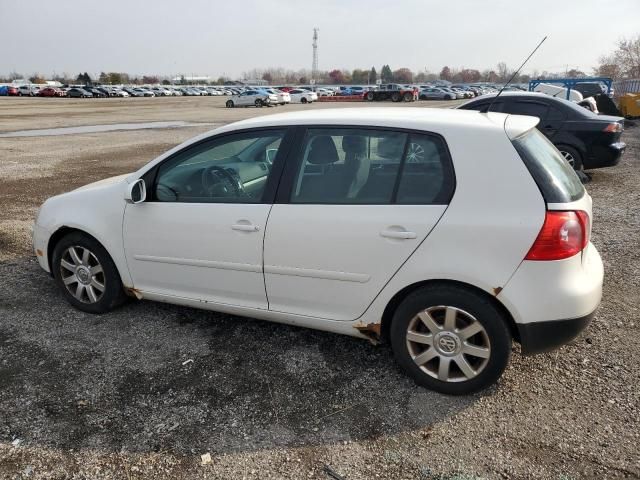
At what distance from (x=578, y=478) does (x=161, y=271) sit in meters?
2.84

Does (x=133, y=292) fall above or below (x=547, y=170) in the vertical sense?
below

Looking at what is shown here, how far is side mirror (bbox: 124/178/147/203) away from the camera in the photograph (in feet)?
11.6

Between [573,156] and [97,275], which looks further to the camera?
[573,156]

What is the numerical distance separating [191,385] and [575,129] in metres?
A: 8.12

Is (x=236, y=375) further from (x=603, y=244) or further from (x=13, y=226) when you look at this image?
(x=13, y=226)

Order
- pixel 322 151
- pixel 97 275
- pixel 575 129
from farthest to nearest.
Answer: pixel 575 129 < pixel 97 275 < pixel 322 151

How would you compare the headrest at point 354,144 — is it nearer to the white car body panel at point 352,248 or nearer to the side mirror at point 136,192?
the white car body panel at point 352,248

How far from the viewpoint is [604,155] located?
8.71 meters

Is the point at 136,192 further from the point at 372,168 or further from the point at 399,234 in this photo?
the point at 399,234

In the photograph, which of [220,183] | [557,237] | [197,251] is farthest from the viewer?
[220,183]

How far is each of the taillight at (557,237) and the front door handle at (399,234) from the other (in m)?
0.61

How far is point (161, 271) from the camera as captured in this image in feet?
12.0

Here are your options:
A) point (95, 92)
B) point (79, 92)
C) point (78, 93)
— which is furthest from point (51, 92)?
point (95, 92)

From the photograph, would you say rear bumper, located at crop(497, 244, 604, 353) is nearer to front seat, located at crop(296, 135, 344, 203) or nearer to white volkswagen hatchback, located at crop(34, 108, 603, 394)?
white volkswagen hatchback, located at crop(34, 108, 603, 394)
